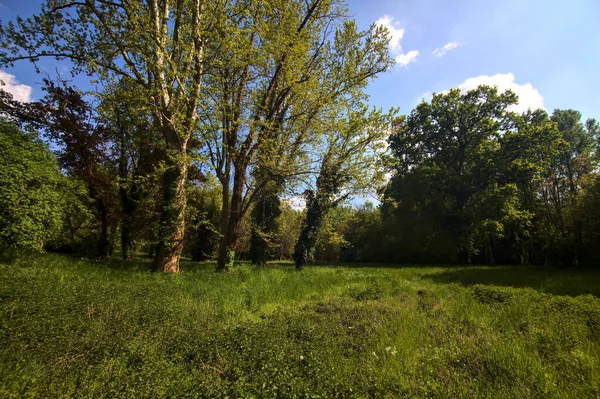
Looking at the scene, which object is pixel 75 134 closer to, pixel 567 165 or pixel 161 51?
pixel 161 51

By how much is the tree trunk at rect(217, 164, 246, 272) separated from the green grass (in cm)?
561

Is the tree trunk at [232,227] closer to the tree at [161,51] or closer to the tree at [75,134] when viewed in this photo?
the tree at [161,51]

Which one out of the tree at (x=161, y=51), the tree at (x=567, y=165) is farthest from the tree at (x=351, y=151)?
the tree at (x=567, y=165)

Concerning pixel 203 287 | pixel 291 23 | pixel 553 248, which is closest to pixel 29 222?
pixel 203 287

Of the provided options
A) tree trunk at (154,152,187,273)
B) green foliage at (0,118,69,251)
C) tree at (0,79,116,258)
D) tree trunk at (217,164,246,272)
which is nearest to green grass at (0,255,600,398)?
green foliage at (0,118,69,251)

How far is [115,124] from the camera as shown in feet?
53.2

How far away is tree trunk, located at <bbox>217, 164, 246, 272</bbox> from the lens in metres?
12.1

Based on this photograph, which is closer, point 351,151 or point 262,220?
point 351,151

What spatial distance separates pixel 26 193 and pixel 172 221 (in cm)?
440

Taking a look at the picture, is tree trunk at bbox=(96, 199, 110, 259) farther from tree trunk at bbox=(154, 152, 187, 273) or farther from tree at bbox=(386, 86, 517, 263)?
tree at bbox=(386, 86, 517, 263)

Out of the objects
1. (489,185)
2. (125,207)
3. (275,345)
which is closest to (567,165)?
(489,185)

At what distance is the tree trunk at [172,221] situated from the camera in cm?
969

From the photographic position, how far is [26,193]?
8414 millimetres

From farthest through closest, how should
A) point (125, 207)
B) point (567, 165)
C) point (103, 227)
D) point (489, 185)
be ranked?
point (567, 165) < point (489, 185) < point (125, 207) < point (103, 227)
